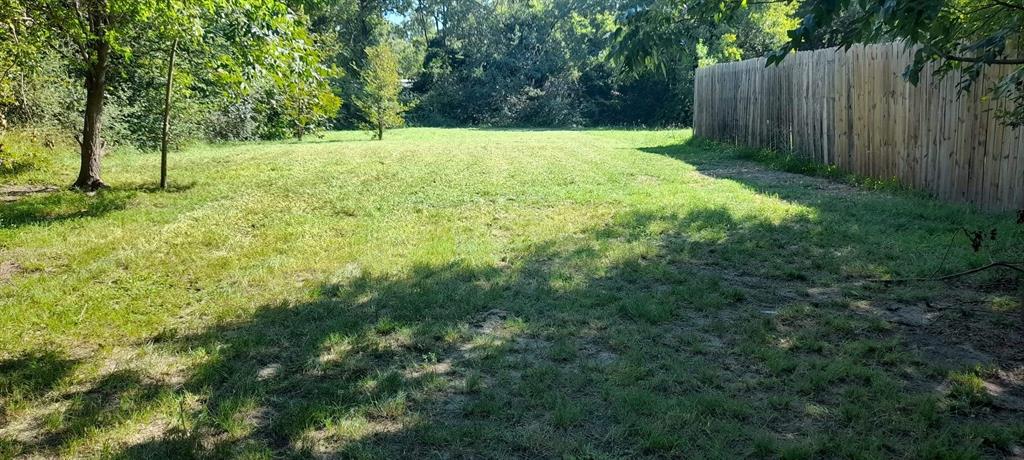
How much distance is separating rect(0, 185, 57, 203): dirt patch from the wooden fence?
34.2 ft

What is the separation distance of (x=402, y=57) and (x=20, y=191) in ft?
117

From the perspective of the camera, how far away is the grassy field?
291 cm

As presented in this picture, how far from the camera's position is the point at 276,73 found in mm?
7891

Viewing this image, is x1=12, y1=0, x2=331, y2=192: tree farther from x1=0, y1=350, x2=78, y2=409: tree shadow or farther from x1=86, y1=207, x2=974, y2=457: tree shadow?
x1=0, y1=350, x2=78, y2=409: tree shadow

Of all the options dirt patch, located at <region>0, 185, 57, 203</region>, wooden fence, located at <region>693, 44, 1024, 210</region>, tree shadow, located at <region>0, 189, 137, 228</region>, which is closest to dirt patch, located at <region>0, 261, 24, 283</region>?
tree shadow, located at <region>0, 189, 137, 228</region>

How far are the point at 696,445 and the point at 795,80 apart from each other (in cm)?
1058

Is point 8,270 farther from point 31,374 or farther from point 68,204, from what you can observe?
point 68,204

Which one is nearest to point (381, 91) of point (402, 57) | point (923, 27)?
point (923, 27)

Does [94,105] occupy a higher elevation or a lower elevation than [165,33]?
lower

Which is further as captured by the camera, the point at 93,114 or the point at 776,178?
the point at 776,178

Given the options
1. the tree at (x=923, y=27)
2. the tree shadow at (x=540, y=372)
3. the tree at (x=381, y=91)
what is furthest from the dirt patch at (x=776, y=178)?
the tree at (x=381, y=91)

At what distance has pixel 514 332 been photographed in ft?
13.3

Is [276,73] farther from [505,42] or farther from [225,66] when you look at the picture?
[505,42]

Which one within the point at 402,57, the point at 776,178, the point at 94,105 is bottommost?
the point at 776,178
